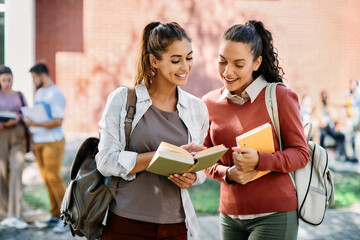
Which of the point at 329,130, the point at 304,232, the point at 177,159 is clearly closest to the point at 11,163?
the point at 304,232

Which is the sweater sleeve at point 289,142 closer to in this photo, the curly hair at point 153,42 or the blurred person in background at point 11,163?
the curly hair at point 153,42

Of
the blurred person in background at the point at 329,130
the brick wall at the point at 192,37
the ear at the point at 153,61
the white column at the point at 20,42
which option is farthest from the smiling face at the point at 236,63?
the blurred person in background at the point at 329,130

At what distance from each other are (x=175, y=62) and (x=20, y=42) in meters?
6.18

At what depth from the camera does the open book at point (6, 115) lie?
595 cm

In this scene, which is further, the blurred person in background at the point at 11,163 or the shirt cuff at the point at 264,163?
the blurred person in background at the point at 11,163

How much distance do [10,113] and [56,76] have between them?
2.58 meters

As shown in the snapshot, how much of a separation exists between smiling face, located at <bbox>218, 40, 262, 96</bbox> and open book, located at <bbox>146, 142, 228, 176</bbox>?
0.53 meters

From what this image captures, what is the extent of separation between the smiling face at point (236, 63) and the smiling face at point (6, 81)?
4497 millimetres

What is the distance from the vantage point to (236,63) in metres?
2.49

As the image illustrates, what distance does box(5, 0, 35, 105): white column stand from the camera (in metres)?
7.53

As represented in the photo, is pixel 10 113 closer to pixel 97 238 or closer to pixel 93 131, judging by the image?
pixel 93 131

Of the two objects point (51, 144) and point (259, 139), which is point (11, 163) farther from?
point (259, 139)

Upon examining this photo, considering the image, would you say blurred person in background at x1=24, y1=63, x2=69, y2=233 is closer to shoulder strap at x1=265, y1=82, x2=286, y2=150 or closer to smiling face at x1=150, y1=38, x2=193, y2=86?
smiling face at x1=150, y1=38, x2=193, y2=86

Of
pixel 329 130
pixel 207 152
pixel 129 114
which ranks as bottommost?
pixel 329 130
